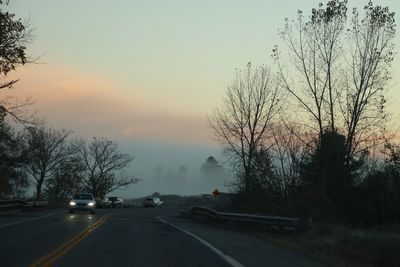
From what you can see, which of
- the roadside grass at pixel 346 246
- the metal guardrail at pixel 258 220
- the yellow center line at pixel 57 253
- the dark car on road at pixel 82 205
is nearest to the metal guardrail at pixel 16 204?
the dark car on road at pixel 82 205

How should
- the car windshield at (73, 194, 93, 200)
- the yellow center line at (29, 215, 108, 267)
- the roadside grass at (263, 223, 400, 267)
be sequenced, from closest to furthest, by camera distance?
the yellow center line at (29, 215, 108, 267) → the roadside grass at (263, 223, 400, 267) → the car windshield at (73, 194, 93, 200)

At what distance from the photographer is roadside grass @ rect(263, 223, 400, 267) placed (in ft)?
47.8

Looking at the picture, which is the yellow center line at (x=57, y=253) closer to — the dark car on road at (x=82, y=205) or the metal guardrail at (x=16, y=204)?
the metal guardrail at (x=16, y=204)

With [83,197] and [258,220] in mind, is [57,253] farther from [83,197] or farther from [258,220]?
[83,197]

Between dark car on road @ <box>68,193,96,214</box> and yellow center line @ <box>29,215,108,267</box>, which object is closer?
yellow center line @ <box>29,215,108,267</box>

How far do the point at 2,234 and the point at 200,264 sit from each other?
10.0 meters

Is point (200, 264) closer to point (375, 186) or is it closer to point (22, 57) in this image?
point (22, 57)

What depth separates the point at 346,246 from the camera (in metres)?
17.5

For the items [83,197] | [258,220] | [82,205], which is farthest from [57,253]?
[83,197]

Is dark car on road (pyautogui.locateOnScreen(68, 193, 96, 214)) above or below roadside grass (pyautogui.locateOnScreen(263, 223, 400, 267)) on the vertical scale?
above

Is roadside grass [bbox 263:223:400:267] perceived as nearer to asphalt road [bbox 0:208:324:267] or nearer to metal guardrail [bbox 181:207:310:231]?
asphalt road [bbox 0:208:324:267]

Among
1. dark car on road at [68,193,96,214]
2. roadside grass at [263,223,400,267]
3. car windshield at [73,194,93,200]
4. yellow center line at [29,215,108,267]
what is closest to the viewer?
yellow center line at [29,215,108,267]

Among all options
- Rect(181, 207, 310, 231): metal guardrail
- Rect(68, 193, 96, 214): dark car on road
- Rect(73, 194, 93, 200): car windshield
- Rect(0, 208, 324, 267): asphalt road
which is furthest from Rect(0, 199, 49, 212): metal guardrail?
Rect(0, 208, 324, 267): asphalt road

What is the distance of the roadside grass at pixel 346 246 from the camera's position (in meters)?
14.6
